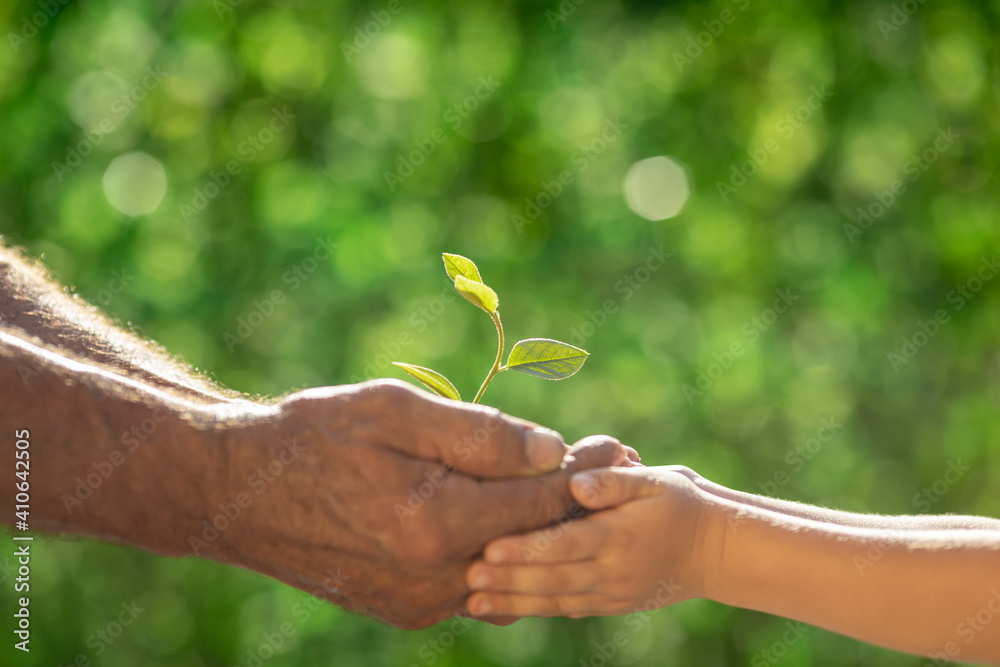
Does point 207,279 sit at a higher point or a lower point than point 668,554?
lower

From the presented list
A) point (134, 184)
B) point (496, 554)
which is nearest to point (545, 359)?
point (496, 554)

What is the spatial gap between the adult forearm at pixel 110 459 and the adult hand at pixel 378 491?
36mm

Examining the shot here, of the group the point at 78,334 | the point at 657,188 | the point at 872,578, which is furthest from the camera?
the point at 657,188

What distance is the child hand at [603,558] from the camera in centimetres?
90

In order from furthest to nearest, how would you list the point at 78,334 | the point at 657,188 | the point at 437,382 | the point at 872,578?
1. the point at 657,188
2. the point at 78,334
3. the point at 437,382
4. the point at 872,578

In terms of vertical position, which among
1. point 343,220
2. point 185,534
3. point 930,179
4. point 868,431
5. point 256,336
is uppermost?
point 930,179

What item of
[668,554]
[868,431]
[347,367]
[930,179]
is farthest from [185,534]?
[930,179]

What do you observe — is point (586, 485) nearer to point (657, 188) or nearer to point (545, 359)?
point (545, 359)

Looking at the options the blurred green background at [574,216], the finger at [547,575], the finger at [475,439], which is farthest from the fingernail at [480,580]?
the blurred green background at [574,216]

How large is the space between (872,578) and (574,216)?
52.6 inches

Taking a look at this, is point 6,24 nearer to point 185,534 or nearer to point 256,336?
point 256,336

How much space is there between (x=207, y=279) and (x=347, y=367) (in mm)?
425

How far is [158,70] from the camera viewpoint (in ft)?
6.79

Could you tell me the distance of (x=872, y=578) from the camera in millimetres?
850
